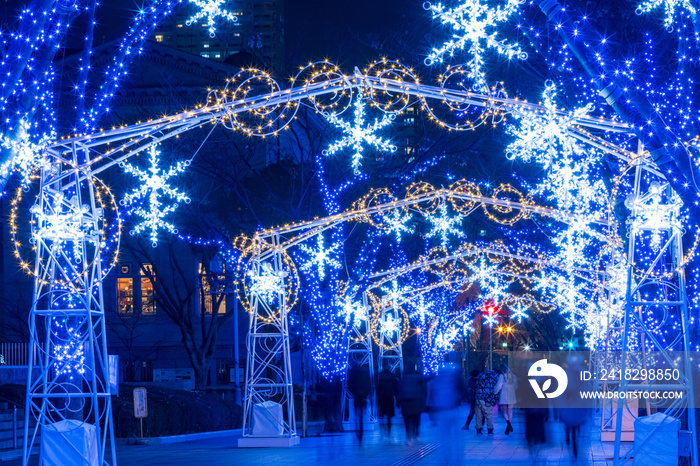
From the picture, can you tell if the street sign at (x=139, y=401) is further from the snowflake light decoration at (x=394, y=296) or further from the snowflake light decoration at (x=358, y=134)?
the snowflake light decoration at (x=394, y=296)

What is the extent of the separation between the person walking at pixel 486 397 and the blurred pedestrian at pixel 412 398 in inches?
149

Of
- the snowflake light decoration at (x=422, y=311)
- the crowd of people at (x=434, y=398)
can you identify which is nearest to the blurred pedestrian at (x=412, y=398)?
the crowd of people at (x=434, y=398)

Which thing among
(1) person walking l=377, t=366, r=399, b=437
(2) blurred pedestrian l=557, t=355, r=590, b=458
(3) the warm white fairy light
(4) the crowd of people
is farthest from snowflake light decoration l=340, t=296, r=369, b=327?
(3) the warm white fairy light

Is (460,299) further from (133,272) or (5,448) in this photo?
(5,448)

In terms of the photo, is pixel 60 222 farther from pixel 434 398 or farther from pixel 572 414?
pixel 434 398

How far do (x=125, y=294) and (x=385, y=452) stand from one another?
29980mm

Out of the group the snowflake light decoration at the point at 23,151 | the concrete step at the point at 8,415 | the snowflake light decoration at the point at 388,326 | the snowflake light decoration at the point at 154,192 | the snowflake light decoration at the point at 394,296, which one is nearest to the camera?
the snowflake light decoration at the point at 23,151

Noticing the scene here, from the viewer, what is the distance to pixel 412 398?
58.0ft

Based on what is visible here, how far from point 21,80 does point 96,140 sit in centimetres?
123

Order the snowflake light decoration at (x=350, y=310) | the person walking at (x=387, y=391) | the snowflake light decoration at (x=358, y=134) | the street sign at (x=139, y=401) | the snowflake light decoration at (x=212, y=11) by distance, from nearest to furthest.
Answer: the snowflake light decoration at (x=212, y=11), the street sign at (x=139, y=401), the person walking at (x=387, y=391), the snowflake light decoration at (x=358, y=134), the snowflake light decoration at (x=350, y=310)

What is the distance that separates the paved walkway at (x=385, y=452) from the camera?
595 inches

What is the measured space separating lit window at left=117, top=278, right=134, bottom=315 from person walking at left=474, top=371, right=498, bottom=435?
86.0 ft

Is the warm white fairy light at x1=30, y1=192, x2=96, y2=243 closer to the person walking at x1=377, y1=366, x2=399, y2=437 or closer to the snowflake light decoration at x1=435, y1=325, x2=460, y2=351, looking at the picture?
the person walking at x1=377, y1=366, x2=399, y2=437

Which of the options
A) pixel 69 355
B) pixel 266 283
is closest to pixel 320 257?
pixel 266 283
